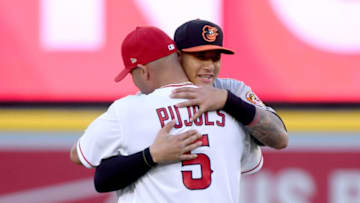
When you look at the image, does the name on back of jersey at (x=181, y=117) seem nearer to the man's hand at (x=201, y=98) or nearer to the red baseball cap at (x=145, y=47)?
the man's hand at (x=201, y=98)

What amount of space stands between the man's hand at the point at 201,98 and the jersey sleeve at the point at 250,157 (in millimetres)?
212

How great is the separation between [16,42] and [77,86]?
1.92 feet

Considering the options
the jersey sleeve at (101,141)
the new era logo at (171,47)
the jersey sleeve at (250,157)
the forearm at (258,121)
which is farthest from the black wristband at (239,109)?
the jersey sleeve at (101,141)

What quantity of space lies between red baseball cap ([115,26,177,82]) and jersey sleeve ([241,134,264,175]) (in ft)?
1.48

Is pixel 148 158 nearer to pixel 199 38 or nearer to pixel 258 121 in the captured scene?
pixel 258 121

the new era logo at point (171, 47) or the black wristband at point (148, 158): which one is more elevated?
the new era logo at point (171, 47)

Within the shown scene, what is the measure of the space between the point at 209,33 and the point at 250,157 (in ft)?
1.69

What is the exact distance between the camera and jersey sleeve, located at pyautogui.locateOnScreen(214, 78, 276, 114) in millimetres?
2801

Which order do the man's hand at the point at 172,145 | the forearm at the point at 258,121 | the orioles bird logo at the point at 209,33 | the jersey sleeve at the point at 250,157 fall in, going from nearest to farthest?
the man's hand at the point at 172,145 < the forearm at the point at 258,121 < the jersey sleeve at the point at 250,157 < the orioles bird logo at the point at 209,33

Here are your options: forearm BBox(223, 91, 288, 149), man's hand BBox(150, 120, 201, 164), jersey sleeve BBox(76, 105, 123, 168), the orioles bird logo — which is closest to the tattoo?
forearm BBox(223, 91, 288, 149)

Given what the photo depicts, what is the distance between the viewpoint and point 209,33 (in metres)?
2.86

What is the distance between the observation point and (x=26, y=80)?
5430 mm

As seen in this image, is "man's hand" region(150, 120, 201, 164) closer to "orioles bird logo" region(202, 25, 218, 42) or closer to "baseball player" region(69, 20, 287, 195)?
"baseball player" region(69, 20, 287, 195)

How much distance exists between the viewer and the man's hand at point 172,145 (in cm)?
251
